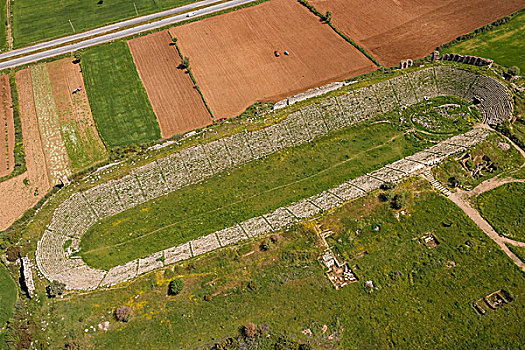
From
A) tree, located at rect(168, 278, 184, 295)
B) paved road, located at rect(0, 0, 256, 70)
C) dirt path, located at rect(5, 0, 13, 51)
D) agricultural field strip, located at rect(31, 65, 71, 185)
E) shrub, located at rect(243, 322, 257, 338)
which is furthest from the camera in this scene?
dirt path, located at rect(5, 0, 13, 51)

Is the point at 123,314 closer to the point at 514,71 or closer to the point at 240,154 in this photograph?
the point at 240,154

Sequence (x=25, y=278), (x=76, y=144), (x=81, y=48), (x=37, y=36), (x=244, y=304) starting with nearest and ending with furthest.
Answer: (x=244, y=304) < (x=25, y=278) < (x=76, y=144) < (x=81, y=48) < (x=37, y=36)

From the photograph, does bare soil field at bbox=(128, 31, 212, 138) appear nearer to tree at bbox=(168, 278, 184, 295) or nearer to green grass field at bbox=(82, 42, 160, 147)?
green grass field at bbox=(82, 42, 160, 147)

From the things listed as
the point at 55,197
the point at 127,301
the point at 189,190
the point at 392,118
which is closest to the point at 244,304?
the point at 127,301

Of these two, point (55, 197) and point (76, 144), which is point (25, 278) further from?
point (76, 144)

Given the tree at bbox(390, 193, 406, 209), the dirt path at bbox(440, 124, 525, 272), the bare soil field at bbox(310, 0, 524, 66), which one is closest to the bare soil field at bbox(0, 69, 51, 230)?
the tree at bbox(390, 193, 406, 209)

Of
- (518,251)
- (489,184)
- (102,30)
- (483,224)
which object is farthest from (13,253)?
(102,30)

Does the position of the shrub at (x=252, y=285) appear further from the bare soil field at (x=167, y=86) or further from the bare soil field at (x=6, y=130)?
the bare soil field at (x=6, y=130)
